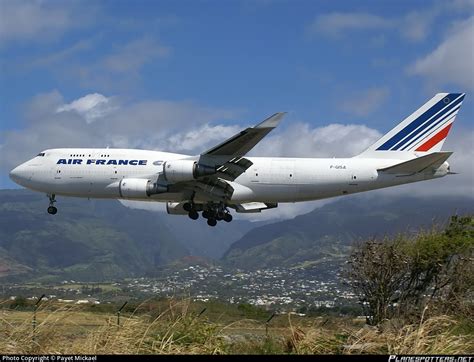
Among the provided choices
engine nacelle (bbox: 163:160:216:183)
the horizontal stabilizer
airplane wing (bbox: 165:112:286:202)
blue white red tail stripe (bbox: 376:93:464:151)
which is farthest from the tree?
blue white red tail stripe (bbox: 376:93:464:151)

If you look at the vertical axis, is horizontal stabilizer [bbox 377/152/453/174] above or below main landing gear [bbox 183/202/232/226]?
above

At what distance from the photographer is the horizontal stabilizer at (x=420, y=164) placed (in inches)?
1644

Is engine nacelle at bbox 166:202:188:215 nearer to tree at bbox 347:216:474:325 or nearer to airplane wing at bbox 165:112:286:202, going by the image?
airplane wing at bbox 165:112:286:202

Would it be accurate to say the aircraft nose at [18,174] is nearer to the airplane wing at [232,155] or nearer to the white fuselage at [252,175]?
the white fuselage at [252,175]

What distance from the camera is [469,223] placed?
38812 mm

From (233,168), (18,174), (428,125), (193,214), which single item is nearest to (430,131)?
(428,125)

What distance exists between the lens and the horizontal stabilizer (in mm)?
41750

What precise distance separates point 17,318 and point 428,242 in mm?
24528

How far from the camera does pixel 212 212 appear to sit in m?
48.4

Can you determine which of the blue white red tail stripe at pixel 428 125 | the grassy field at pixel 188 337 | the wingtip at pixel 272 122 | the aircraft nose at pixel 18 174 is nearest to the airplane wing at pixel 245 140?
the wingtip at pixel 272 122

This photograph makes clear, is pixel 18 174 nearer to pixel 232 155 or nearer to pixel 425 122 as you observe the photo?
pixel 232 155

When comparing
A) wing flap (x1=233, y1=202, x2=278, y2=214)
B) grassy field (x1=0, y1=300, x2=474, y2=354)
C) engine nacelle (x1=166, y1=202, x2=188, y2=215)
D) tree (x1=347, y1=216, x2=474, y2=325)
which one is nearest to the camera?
grassy field (x1=0, y1=300, x2=474, y2=354)

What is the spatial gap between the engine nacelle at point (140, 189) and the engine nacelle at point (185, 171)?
5.04 feet

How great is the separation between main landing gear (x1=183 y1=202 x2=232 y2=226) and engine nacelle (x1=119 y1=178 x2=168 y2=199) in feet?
9.59
